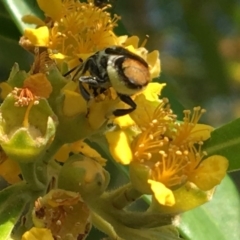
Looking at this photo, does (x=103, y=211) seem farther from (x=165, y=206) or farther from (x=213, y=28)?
(x=213, y=28)

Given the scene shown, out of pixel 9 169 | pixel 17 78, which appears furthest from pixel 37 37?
pixel 9 169

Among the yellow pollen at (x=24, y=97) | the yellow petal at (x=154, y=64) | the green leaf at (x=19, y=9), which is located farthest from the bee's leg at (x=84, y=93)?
the green leaf at (x=19, y=9)

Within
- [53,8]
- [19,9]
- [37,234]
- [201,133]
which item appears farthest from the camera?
[19,9]

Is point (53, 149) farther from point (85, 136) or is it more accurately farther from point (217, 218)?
point (217, 218)

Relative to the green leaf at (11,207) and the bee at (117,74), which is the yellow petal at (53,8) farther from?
the green leaf at (11,207)

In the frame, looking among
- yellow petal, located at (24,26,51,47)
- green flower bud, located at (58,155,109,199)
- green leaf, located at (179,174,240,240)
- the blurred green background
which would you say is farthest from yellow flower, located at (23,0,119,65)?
the blurred green background

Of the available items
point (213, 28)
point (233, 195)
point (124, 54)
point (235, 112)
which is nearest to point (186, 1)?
point (213, 28)

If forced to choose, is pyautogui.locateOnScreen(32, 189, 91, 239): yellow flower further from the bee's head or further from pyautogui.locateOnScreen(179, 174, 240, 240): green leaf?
pyautogui.locateOnScreen(179, 174, 240, 240): green leaf
